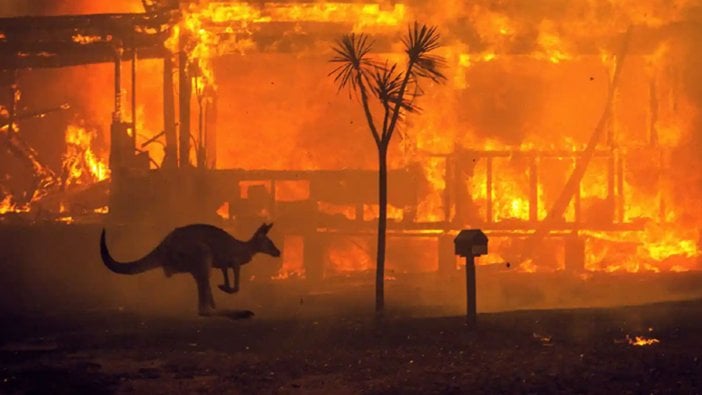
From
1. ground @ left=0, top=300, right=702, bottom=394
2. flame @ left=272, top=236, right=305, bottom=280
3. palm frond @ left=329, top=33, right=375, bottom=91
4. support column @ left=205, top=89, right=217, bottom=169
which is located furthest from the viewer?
support column @ left=205, top=89, right=217, bottom=169

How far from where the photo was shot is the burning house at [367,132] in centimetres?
1834

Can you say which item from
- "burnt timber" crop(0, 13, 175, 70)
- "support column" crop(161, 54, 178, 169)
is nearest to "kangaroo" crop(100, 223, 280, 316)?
"support column" crop(161, 54, 178, 169)

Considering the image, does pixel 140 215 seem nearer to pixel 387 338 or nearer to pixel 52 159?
pixel 52 159

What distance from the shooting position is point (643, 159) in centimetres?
2091

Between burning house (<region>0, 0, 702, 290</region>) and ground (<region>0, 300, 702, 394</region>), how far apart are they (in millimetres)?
6202

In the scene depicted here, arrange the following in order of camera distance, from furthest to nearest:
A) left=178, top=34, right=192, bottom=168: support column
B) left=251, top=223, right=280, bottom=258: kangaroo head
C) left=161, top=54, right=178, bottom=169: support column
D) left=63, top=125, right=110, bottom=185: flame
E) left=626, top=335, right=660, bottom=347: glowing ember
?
1. left=63, top=125, right=110, bottom=185: flame
2. left=161, top=54, right=178, bottom=169: support column
3. left=178, top=34, right=192, bottom=168: support column
4. left=251, top=223, right=280, bottom=258: kangaroo head
5. left=626, top=335, right=660, bottom=347: glowing ember

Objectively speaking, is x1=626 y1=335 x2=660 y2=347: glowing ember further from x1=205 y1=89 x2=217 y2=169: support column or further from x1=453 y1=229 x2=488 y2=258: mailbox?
x1=205 y1=89 x2=217 y2=169: support column

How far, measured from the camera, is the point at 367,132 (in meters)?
23.5

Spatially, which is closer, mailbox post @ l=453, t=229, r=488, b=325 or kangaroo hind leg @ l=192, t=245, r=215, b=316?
mailbox post @ l=453, t=229, r=488, b=325

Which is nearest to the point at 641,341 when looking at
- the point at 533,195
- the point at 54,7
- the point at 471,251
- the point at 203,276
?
the point at 471,251

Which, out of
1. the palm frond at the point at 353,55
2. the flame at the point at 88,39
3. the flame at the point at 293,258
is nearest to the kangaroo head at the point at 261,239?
the palm frond at the point at 353,55

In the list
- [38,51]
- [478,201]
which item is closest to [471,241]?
[478,201]

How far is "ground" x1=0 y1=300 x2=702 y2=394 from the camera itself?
25.6 feet

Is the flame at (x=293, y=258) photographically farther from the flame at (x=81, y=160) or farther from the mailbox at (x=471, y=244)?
the mailbox at (x=471, y=244)
